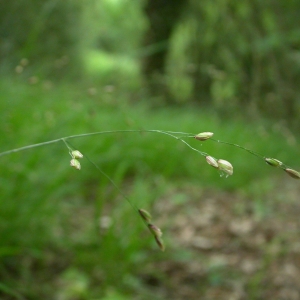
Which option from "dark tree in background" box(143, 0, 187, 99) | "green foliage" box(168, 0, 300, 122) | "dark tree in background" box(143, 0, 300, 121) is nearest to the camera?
"dark tree in background" box(143, 0, 300, 121)

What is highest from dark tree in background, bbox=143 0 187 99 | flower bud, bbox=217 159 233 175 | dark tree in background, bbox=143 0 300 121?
flower bud, bbox=217 159 233 175

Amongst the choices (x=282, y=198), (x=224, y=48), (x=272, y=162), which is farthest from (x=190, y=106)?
(x=272, y=162)

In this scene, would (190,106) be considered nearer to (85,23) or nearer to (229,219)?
(85,23)

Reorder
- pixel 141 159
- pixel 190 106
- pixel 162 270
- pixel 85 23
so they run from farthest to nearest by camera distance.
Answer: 1. pixel 85 23
2. pixel 190 106
3. pixel 141 159
4. pixel 162 270

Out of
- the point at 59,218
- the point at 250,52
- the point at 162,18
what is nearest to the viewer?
the point at 59,218

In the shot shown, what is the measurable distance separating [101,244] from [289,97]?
2.69 meters

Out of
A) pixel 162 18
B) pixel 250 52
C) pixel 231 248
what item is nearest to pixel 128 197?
pixel 231 248

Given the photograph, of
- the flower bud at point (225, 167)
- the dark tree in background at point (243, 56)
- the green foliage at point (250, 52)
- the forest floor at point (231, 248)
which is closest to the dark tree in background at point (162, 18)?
the dark tree in background at point (243, 56)

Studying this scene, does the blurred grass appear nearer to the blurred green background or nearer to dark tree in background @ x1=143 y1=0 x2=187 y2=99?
the blurred green background

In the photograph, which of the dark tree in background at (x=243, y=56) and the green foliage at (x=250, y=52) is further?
the green foliage at (x=250, y=52)

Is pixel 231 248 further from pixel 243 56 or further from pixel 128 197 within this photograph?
pixel 243 56

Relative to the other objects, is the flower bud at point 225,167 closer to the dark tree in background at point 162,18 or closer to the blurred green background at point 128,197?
the blurred green background at point 128,197

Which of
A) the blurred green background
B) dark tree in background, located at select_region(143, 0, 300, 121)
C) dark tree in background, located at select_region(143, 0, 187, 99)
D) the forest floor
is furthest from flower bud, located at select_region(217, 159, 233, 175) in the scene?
dark tree in background, located at select_region(143, 0, 187, 99)

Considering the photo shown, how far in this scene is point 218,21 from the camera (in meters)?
4.34
